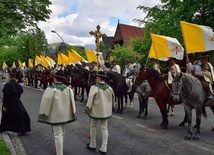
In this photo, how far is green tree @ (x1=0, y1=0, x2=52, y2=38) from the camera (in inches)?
390

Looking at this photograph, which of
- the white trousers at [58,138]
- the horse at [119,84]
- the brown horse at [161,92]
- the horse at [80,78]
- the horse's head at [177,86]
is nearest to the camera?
the white trousers at [58,138]

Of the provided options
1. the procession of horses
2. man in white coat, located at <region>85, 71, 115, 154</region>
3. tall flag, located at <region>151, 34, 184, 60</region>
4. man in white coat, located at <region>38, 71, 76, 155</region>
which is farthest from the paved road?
tall flag, located at <region>151, 34, 184, 60</region>

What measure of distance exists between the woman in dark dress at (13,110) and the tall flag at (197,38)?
5284mm

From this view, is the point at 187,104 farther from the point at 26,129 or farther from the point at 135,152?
the point at 26,129

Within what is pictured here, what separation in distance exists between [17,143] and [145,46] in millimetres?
17582

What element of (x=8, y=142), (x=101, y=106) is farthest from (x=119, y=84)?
(x=8, y=142)

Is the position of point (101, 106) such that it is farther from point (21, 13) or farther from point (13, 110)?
point (21, 13)

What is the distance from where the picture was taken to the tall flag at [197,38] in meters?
8.81

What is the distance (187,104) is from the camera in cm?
825

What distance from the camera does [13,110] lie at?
803 cm

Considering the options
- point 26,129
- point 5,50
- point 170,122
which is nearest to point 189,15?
point 170,122

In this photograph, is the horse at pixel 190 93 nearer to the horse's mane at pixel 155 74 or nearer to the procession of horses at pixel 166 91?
the procession of horses at pixel 166 91

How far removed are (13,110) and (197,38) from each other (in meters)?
5.98

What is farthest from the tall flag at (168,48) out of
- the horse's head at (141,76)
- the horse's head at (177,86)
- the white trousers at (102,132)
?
the white trousers at (102,132)
